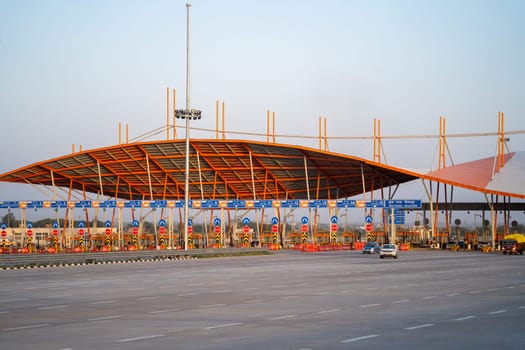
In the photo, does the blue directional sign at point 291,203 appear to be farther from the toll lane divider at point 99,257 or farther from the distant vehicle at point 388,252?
the distant vehicle at point 388,252

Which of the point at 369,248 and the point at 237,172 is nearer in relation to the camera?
the point at 369,248

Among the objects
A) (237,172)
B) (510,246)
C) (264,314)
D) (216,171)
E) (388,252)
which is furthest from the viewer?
(216,171)

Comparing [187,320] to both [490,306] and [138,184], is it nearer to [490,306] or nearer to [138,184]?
[490,306]

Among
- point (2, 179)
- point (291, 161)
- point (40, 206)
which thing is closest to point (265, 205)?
point (291, 161)

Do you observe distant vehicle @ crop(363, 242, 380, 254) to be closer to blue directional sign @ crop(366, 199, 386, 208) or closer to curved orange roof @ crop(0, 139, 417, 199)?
blue directional sign @ crop(366, 199, 386, 208)

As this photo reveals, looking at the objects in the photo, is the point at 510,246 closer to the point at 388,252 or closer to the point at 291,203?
the point at 388,252

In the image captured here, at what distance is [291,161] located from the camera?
89438 millimetres

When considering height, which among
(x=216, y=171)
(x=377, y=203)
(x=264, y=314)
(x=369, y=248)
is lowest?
(x=369, y=248)

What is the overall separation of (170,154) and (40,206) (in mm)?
17159

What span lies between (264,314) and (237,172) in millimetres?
79850

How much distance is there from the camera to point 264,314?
59.9 ft

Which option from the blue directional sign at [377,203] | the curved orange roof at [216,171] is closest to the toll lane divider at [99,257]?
the blue directional sign at [377,203]

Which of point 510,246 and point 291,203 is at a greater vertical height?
point 291,203

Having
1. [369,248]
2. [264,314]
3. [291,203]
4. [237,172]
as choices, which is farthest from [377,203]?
[264,314]
